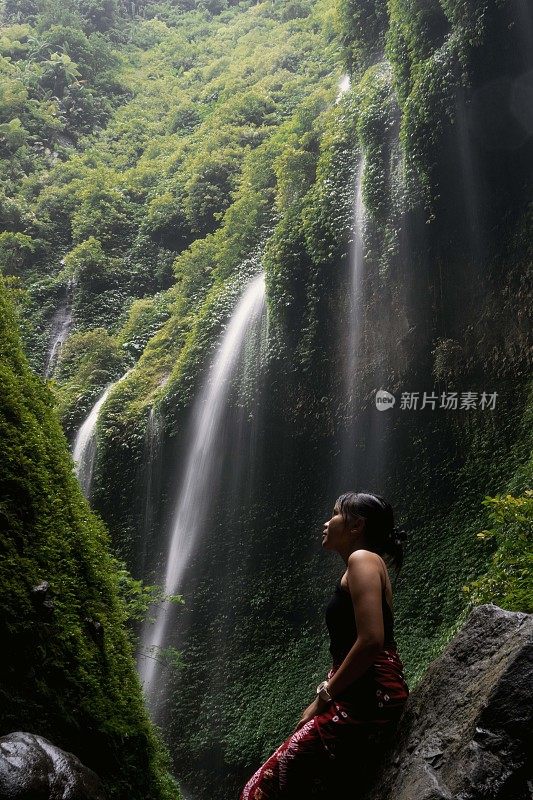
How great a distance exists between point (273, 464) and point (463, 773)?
24.7 ft

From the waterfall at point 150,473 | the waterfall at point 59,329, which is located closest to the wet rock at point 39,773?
the waterfall at point 150,473

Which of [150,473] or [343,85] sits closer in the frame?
[150,473]

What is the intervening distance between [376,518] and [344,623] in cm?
33

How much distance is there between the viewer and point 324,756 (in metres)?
1.75

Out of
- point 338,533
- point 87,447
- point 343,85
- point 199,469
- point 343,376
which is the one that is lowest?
point 199,469

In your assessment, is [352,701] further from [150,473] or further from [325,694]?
[150,473]

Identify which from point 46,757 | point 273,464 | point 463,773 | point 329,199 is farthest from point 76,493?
point 329,199

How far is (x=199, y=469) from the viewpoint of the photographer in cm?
964

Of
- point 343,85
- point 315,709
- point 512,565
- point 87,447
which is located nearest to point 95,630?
point 315,709

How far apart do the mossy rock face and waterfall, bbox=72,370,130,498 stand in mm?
7086

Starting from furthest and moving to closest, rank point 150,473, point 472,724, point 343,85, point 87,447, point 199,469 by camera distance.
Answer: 1. point 343,85
2. point 87,447
3. point 150,473
4. point 199,469
5. point 472,724

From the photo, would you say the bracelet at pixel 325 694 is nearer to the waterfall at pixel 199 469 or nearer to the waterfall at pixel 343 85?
the waterfall at pixel 199 469

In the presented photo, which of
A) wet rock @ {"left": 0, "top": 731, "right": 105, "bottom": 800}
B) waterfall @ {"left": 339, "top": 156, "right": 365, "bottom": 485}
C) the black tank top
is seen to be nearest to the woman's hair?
the black tank top

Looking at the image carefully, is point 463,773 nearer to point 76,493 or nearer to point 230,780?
point 76,493
